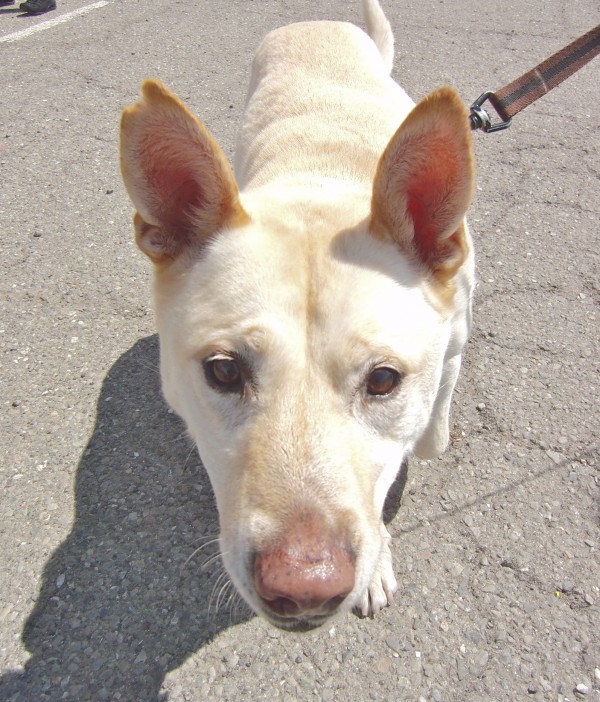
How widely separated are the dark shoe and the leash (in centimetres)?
611

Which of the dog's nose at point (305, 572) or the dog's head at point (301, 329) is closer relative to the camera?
the dog's nose at point (305, 572)

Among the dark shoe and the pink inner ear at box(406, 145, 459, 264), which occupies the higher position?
the dark shoe

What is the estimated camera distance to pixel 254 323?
5.24ft

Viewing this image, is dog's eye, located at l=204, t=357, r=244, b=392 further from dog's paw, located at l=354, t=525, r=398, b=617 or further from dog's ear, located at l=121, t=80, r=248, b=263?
dog's paw, located at l=354, t=525, r=398, b=617

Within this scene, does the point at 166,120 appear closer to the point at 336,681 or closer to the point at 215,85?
the point at 336,681

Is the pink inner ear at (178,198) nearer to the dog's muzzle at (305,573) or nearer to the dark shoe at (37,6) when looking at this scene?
the dog's muzzle at (305,573)

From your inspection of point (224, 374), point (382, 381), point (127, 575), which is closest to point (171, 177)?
point (224, 374)

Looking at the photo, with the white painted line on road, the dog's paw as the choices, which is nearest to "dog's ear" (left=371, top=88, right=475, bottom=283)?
the dog's paw

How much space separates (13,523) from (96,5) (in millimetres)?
6598

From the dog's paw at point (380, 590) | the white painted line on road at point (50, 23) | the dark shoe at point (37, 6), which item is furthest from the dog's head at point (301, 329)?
the dark shoe at point (37, 6)

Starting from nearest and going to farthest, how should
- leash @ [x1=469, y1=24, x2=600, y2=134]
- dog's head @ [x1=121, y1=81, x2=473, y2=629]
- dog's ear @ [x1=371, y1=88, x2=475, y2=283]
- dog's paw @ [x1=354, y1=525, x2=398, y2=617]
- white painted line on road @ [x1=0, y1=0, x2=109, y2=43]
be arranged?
dog's head @ [x1=121, y1=81, x2=473, y2=629] < dog's ear @ [x1=371, y1=88, x2=475, y2=283] < dog's paw @ [x1=354, y1=525, x2=398, y2=617] < leash @ [x1=469, y1=24, x2=600, y2=134] < white painted line on road @ [x1=0, y1=0, x2=109, y2=43]

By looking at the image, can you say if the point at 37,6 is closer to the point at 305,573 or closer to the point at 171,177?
the point at 171,177

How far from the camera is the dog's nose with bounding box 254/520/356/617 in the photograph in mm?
1296

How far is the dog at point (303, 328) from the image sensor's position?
56.5 inches
